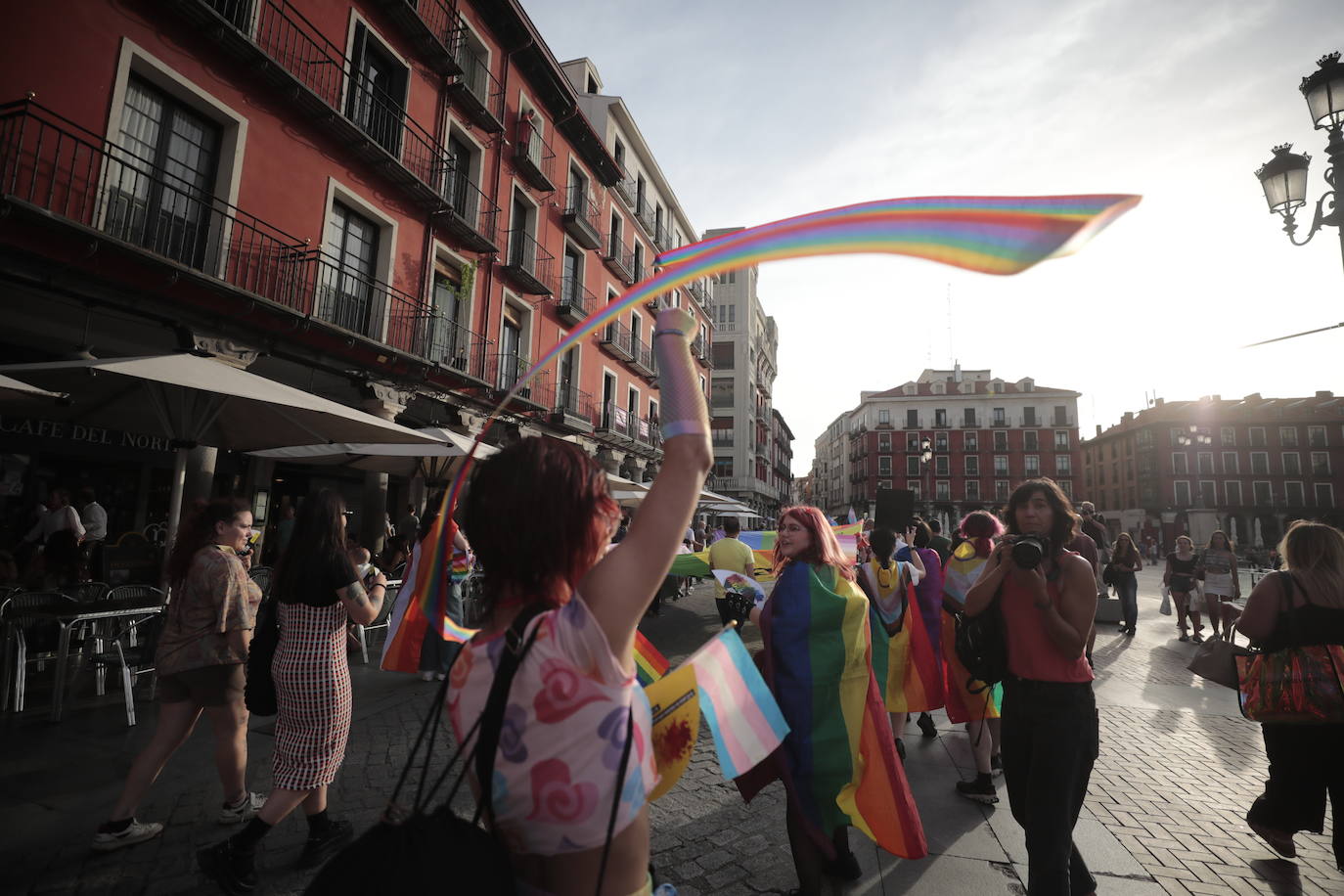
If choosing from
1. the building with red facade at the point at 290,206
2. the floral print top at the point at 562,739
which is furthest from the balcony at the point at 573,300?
the floral print top at the point at 562,739

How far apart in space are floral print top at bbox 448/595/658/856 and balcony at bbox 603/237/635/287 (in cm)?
2208

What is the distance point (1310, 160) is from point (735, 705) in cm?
838

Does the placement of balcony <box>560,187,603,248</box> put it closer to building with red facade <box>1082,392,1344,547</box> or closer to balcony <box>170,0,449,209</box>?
balcony <box>170,0,449,209</box>

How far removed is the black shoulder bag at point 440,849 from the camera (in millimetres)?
952

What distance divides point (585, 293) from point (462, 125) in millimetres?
6819

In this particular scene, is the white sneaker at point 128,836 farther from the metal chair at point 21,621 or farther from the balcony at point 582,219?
the balcony at point 582,219

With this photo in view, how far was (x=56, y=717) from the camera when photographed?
4.88 m

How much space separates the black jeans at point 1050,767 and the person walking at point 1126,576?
9.10 m

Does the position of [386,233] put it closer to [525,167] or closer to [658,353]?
[525,167]

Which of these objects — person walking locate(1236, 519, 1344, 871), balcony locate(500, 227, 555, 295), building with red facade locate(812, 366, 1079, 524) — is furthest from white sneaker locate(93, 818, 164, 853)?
building with red facade locate(812, 366, 1079, 524)

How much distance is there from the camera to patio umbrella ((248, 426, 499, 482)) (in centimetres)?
800

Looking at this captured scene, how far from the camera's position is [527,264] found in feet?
58.4

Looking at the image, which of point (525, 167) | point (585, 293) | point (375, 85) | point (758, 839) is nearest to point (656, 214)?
point (585, 293)

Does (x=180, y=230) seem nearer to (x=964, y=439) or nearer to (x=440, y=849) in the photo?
(x=440, y=849)
